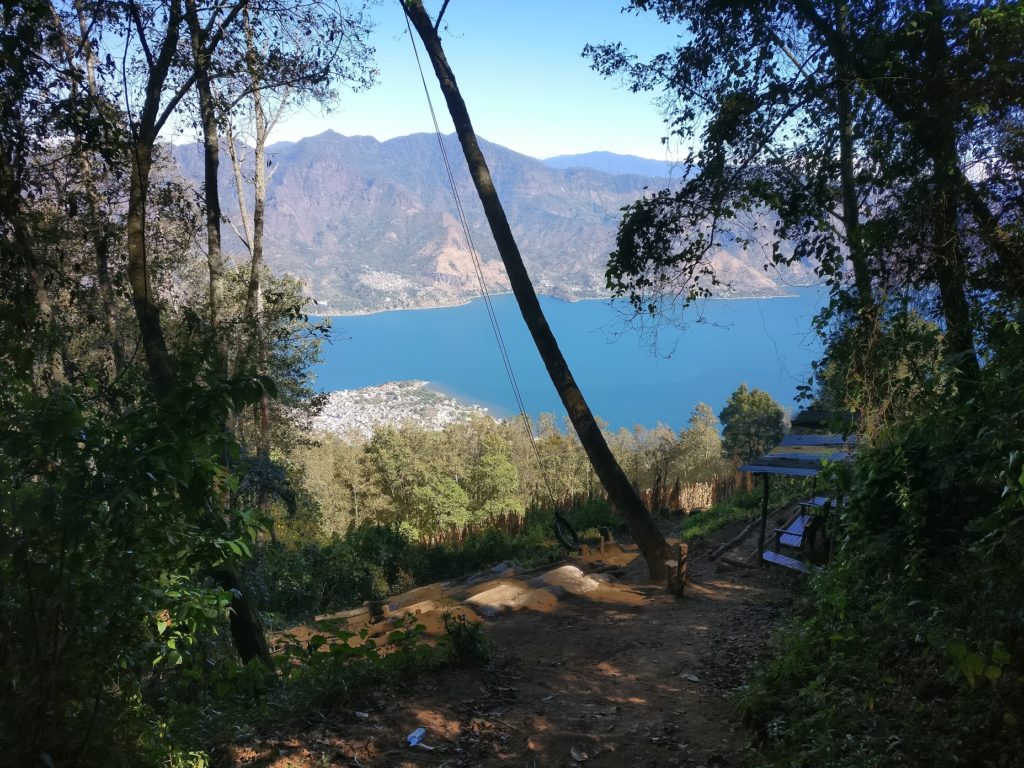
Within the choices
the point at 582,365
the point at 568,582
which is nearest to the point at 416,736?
the point at 568,582

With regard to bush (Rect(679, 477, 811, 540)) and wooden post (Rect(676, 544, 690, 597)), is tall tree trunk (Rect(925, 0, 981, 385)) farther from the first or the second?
bush (Rect(679, 477, 811, 540))

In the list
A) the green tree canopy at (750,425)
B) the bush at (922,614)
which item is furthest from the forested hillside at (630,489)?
the green tree canopy at (750,425)

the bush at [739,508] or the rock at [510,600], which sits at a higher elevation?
the rock at [510,600]

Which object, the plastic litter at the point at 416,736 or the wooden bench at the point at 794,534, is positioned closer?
the plastic litter at the point at 416,736

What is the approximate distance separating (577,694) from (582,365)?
121m

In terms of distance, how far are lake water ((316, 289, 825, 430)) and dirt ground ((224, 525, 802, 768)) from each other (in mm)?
70232

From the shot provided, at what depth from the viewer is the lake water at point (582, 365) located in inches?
3809

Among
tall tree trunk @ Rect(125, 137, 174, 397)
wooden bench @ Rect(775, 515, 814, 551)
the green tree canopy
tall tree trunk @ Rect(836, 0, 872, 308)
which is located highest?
tall tree trunk @ Rect(836, 0, 872, 308)

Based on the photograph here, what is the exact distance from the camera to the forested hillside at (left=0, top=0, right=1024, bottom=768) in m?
2.30

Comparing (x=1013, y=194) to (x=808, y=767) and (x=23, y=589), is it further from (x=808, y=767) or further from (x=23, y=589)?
(x=23, y=589)

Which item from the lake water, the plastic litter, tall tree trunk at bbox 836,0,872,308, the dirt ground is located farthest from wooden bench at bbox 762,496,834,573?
the lake water

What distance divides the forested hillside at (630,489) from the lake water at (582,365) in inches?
2768

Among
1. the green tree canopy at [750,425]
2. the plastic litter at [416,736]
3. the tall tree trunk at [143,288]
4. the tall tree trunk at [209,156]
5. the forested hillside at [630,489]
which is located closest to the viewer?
Result: the forested hillside at [630,489]

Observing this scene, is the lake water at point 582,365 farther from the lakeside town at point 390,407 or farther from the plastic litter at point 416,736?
the plastic litter at point 416,736
